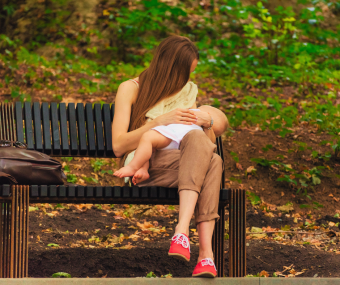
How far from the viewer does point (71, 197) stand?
8.57 ft

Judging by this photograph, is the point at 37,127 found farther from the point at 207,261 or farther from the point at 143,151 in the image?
the point at 207,261

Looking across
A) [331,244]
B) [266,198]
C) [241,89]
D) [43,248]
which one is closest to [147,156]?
[43,248]

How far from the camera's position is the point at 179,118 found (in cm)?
296

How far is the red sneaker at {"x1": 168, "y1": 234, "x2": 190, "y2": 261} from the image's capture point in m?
2.24

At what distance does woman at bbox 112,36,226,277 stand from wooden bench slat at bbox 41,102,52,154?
76cm

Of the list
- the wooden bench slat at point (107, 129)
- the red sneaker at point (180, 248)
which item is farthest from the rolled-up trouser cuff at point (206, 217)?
the wooden bench slat at point (107, 129)

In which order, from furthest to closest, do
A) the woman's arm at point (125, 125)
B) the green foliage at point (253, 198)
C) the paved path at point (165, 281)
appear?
the green foliage at point (253, 198) → the woman's arm at point (125, 125) → the paved path at point (165, 281)

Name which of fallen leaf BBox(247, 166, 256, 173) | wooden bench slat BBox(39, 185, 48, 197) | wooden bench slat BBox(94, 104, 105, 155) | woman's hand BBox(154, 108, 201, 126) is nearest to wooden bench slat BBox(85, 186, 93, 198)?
wooden bench slat BBox(39, 185, 48, 197)

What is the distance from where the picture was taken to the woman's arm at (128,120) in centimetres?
298

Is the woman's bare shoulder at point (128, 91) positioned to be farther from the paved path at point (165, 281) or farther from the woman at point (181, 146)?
the paved path at point (165, 281)

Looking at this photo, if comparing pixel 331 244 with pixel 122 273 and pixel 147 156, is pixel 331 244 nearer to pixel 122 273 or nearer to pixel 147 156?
pixel 122 273

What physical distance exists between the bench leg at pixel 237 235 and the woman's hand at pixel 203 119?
1.72 ft

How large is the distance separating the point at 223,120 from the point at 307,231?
1.93m

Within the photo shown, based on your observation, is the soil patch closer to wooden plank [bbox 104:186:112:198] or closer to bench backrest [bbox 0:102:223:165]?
bench backrest [bbox 0:102:223:165]
